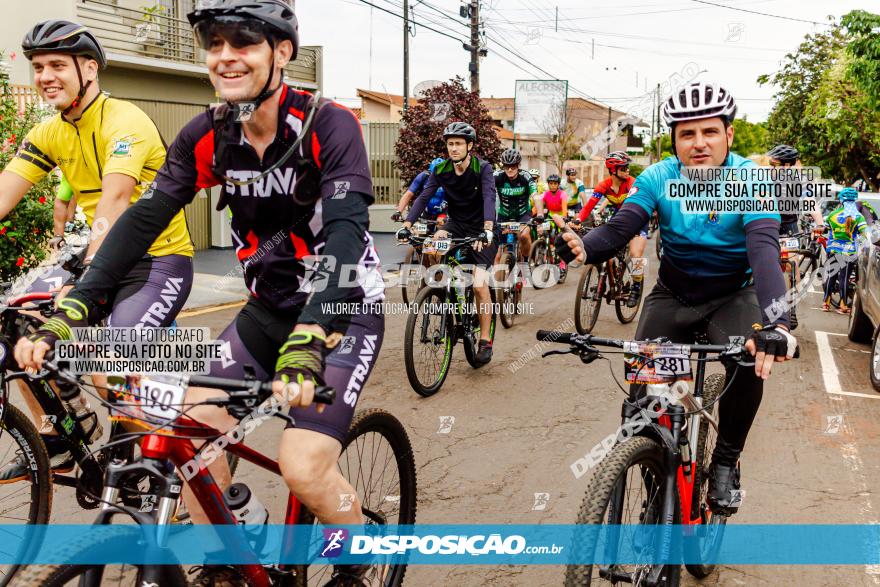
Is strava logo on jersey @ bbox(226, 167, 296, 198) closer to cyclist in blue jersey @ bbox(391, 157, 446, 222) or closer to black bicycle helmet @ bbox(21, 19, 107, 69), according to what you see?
black bicycle helmet @ bbox(21, 19, 107, 69)

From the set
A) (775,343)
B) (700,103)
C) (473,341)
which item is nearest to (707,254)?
(700,103)

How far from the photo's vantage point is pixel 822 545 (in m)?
4.44

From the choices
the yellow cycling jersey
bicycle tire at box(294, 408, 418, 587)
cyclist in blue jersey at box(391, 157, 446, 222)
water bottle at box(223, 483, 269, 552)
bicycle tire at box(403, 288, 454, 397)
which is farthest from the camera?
cyclist in blue jersey at box(391, 157, 446, 222)

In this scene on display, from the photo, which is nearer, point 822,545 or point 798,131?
point 822,545

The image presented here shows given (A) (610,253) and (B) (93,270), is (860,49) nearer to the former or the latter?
(A) (610,253)

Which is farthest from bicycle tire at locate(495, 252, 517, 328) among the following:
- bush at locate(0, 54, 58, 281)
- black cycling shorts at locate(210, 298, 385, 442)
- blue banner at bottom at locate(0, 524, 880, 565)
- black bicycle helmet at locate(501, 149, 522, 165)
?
black cycling shorts at locate(210, 298, 385, 442)

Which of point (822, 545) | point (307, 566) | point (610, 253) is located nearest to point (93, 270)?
point (307, 566)

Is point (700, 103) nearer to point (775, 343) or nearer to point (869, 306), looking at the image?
point (775, 343)

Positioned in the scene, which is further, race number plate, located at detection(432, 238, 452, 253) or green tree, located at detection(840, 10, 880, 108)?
green tree, located at detection(840, 10, 880, 108)

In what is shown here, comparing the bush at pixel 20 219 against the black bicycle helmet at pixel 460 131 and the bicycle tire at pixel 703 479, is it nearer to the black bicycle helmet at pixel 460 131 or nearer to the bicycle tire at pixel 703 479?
the black bicycle helmet at pixel 460 131

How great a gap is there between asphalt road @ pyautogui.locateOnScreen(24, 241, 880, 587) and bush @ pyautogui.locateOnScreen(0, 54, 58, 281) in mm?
3532

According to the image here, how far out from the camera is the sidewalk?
1190 cm

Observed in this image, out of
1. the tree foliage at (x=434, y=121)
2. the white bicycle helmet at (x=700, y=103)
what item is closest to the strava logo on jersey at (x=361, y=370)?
the white bicycle helmet at (x=700, y=103)

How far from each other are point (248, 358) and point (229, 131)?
87 centimetres
